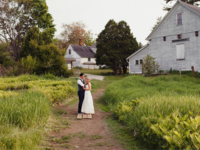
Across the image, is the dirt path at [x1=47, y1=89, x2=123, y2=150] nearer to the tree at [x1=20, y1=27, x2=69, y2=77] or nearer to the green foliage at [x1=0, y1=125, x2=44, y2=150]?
the green foliage at [x1=0, y1=125, x2=44, y2=150]

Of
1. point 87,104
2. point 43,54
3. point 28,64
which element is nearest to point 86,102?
point 87,104

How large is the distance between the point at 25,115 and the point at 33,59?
15160 millimetres

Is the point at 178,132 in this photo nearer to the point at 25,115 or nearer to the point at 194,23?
the point at 25,115

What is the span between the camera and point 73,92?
13.5 meters

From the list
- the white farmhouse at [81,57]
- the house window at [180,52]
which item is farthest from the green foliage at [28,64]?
the white farmhouse at [81,57]

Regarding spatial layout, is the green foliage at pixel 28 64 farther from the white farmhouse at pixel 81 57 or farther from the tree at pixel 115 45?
the white farmhouse at pixel 81 57

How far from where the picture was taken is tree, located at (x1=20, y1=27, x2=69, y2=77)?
20.3 metres

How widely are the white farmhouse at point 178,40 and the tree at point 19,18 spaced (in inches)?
766

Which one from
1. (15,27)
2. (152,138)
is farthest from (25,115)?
(15,27)

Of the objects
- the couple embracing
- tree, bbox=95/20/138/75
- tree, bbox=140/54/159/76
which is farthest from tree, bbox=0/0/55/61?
the couple embracing

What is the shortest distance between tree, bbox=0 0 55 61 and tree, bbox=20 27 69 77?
12.0 metres

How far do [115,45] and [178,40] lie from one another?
12211 mm

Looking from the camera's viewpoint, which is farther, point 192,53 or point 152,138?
point 192,53

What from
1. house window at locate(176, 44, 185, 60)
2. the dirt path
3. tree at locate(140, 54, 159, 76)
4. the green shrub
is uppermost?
house window at locate(176, 44, 185, 60)
